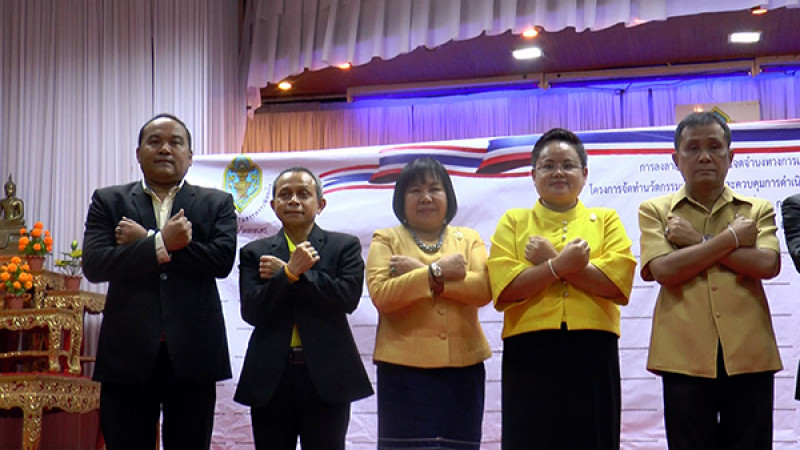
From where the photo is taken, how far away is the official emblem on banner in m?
4.98

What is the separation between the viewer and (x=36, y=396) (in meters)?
4.92

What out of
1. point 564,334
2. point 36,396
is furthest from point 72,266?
point 564,334

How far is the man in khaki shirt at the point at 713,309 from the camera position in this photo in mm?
2852

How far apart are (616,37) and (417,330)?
5150mm

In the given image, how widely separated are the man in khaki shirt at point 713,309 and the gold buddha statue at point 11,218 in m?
4.33

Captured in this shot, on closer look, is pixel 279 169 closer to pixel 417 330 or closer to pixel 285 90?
pixel 417 330

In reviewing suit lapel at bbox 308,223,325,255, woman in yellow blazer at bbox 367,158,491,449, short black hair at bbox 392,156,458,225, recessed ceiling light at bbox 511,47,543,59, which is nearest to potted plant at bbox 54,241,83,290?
suit lapel at bbox 308,223,325,255

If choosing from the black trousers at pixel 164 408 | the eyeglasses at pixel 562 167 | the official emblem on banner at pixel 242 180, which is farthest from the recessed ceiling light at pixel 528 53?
the black trousers at pixel 164 408

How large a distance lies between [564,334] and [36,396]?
10.1 ft

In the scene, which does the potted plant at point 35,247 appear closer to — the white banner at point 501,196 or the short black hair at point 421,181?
the white banner at point 501,196

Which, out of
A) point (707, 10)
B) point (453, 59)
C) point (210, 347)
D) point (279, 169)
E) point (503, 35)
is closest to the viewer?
point (210, 347)

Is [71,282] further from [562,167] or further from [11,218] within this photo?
[562,167]

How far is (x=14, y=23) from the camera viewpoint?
655cm

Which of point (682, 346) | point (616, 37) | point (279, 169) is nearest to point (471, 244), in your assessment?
point (682, 346)
